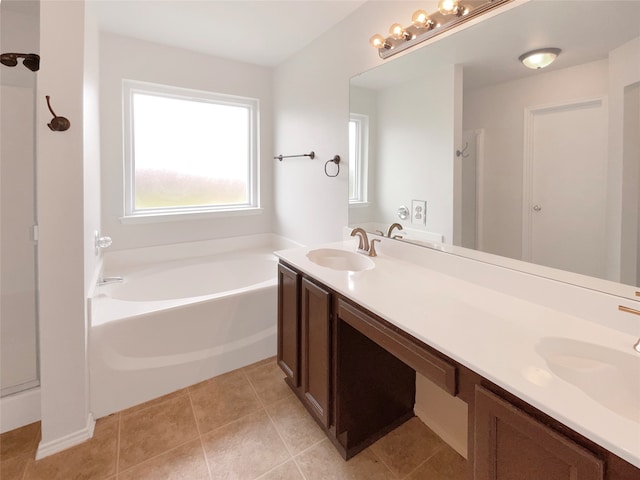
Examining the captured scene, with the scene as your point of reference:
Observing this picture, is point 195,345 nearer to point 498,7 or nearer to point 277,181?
point 277,181

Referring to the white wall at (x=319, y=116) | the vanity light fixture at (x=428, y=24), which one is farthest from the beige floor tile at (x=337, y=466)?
the vanity light fixture at (x=428, y=24)

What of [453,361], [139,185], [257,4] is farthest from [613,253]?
[139,185]

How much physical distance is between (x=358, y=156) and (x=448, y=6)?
929 mm

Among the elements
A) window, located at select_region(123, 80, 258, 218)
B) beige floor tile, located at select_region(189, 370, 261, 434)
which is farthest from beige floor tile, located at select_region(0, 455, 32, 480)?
window, located at select_region(123, 80, 258, 218)

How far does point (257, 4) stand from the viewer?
81.0 inches

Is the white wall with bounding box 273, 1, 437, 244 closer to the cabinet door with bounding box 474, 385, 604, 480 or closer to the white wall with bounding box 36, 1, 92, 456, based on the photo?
the white wall with bounding box 36, 1, 92, 456

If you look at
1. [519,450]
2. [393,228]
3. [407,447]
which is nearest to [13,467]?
[407,447]

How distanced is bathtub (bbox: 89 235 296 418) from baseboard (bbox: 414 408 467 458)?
3.60 ft

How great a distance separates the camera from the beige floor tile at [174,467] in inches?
55.1

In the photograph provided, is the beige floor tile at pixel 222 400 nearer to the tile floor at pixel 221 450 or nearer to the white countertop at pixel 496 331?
the tile floor at pixel 221 450

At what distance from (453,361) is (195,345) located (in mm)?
1653

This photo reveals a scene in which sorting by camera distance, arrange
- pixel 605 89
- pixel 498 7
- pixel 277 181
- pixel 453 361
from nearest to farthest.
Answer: pixel 453 361, pixel 605 89, pixel 498 7, pixel 277 181

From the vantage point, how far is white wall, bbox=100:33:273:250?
8.26 feet

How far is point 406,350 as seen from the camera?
103 cm
